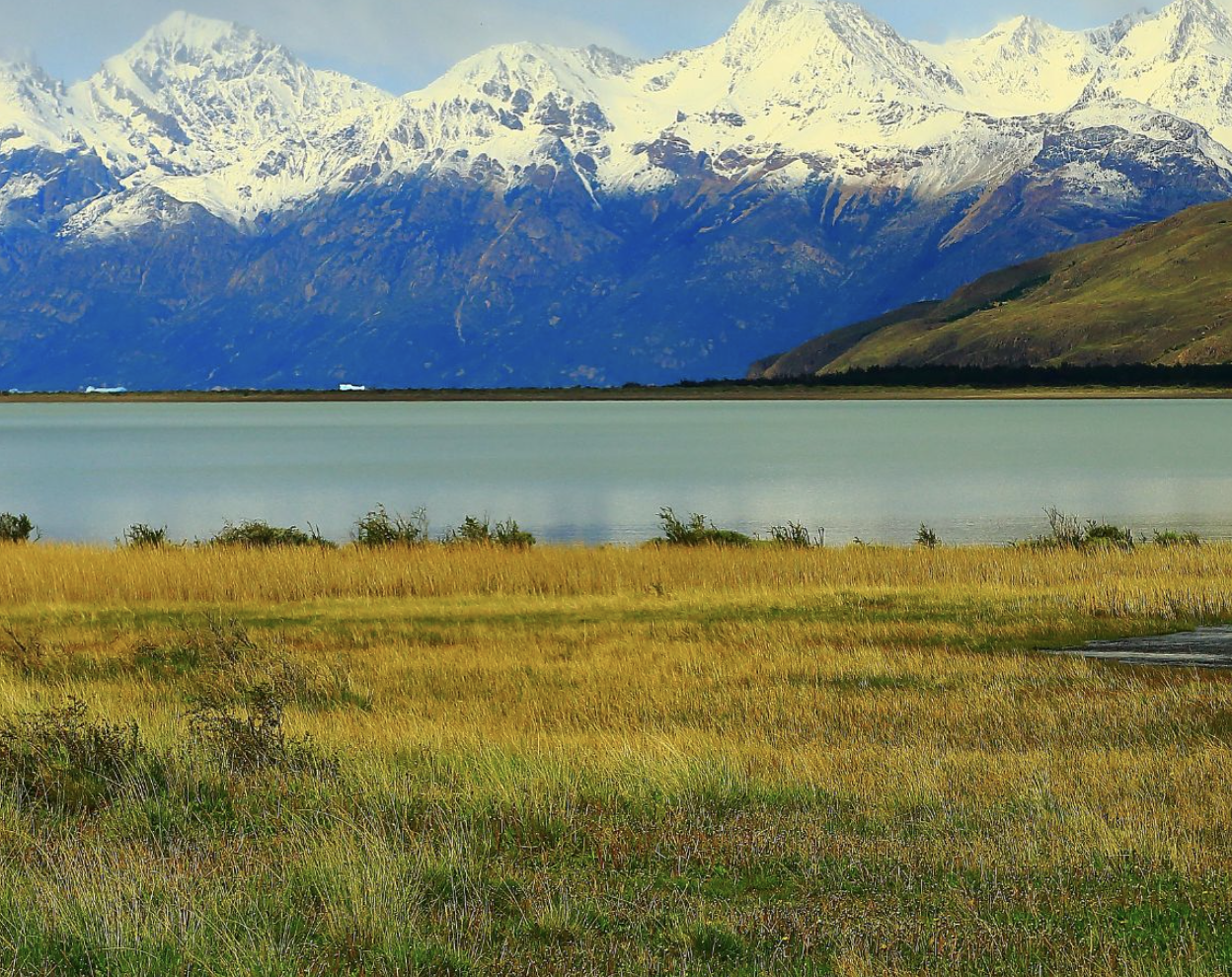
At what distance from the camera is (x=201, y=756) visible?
13.4 meters

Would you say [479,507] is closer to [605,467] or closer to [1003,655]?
[605,467]

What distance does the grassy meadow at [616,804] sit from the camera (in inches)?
349

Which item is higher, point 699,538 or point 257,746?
point 699,538

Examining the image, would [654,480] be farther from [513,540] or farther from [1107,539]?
[1107,539]

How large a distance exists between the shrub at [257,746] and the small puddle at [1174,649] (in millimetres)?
11515

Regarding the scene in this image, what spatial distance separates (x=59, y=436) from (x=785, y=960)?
187 meters

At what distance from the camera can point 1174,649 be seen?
21.5 m

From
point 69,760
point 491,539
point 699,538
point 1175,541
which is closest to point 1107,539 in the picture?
point 1175,541

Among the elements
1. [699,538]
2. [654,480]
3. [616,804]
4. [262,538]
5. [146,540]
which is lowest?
[616,804]

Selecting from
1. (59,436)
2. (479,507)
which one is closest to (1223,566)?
(479,507)

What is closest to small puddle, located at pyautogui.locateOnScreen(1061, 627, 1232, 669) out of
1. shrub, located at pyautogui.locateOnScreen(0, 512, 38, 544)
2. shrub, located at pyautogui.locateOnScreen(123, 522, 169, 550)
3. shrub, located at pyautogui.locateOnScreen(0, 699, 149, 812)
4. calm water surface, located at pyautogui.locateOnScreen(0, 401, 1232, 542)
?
shrub, located at pyautogui.locateOnScreen(0, 699, 149, 812)

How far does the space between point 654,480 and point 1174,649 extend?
71777 mm

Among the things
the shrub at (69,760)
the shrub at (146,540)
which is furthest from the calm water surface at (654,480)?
the shrub at (69,760)

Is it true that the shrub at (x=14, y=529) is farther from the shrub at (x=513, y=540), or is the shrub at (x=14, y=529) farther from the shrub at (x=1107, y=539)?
the shrub at (x=1107, y=539)
